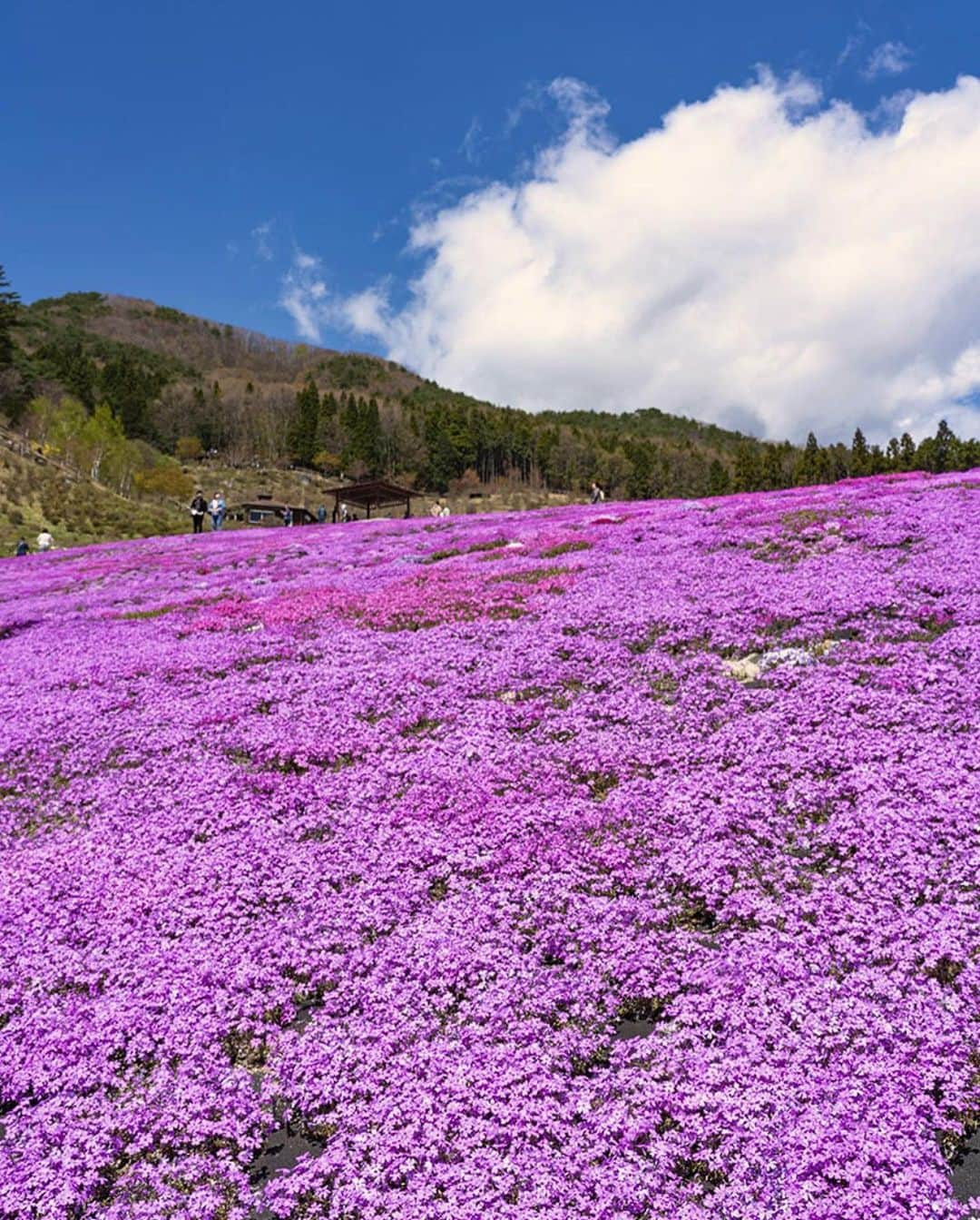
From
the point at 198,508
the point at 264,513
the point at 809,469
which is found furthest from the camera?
the point at 809,469

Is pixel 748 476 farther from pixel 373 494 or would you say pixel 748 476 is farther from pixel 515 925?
pixel 515 925

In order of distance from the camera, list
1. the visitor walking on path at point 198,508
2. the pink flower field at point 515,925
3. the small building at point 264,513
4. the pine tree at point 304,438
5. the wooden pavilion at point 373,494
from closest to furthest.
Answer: the pink flower field at point 515,925 < the visitor walking on path at point 198,508 < the wooden pavilion at point 373,494 < the small building at point 264,513 < the pine tree at point 304,438

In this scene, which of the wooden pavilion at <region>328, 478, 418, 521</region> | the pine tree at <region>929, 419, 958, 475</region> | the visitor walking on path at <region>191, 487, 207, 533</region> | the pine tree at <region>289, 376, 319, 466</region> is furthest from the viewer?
the pine tree at <region>289, 376, 319, 466</region>

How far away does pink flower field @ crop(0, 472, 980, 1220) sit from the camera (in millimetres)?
4676

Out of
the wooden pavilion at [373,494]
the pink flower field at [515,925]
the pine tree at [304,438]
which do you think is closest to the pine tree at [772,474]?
the pine tree at [304,438]

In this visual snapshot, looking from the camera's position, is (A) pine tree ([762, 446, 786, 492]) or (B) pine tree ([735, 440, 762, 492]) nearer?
(A) pine tree ([762, 446, 786, 492])

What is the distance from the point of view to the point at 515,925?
268 inches

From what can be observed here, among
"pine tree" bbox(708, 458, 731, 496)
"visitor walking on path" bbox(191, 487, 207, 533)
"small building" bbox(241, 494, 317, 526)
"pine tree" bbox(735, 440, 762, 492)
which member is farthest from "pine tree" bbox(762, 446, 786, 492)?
"visitor walking on path" bbox(191, 487, 207, 533)

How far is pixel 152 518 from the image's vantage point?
6881 centimetres

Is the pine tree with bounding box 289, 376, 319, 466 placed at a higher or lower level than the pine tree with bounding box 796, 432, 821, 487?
higher

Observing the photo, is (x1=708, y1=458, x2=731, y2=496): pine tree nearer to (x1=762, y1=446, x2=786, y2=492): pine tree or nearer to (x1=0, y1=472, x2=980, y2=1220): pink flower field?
(x1=762, y1=446, x2=786, y2=492): pine tree

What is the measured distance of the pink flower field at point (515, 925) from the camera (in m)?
4.68

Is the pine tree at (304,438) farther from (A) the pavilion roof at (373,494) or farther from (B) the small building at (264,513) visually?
(A) the pavilion roof at (373,494)

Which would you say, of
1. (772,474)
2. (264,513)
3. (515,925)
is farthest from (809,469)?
(515,925)
